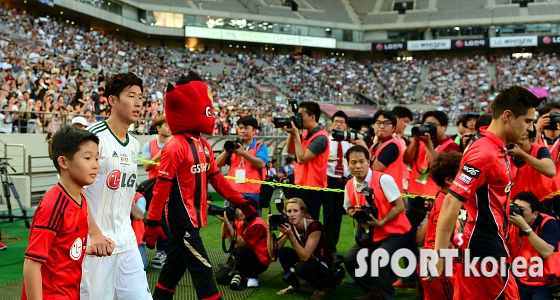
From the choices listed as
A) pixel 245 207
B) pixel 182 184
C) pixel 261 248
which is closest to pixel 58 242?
pixel 182 184

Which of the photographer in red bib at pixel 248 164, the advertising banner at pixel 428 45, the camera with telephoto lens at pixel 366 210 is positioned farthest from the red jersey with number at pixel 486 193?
the advertising banner at pixel 428 45

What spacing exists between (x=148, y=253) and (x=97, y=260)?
4.42 metres

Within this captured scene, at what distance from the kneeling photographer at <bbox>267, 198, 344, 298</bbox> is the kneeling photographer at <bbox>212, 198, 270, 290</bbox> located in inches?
12.6

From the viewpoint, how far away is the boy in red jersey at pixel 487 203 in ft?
11.4

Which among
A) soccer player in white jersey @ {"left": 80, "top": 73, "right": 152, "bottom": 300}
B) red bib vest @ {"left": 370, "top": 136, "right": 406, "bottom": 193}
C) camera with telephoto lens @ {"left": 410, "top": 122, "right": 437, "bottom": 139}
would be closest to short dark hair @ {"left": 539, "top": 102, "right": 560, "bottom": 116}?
camera with telephoto lens @ {"left": 410, "top": 122, "right": 437, "bottom": 139}

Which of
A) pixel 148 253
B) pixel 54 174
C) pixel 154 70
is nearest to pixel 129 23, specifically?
pixel 154 70

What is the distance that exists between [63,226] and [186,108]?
2.10 metres

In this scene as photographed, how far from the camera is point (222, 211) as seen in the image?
613 cm

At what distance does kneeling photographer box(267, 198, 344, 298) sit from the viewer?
583 centimetres

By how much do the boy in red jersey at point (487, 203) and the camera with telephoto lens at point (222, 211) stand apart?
115 inches

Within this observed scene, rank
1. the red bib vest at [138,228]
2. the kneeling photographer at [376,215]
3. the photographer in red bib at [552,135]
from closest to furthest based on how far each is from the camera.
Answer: the kneeling photographer at [376,215]
the photographer in red bib at [552,135]
the red bib vest at [138,228]

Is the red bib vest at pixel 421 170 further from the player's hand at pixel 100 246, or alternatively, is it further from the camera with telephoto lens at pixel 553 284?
the player's hand at pixel 100 246

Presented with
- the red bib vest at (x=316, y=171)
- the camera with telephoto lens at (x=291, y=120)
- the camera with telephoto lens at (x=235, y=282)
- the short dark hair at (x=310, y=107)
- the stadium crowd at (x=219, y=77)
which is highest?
the stadium crowd at (x=219, y=77)

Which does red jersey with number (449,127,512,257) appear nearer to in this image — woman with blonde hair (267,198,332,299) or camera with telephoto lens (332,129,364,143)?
woman with blonde hair (267,198,332,299)
